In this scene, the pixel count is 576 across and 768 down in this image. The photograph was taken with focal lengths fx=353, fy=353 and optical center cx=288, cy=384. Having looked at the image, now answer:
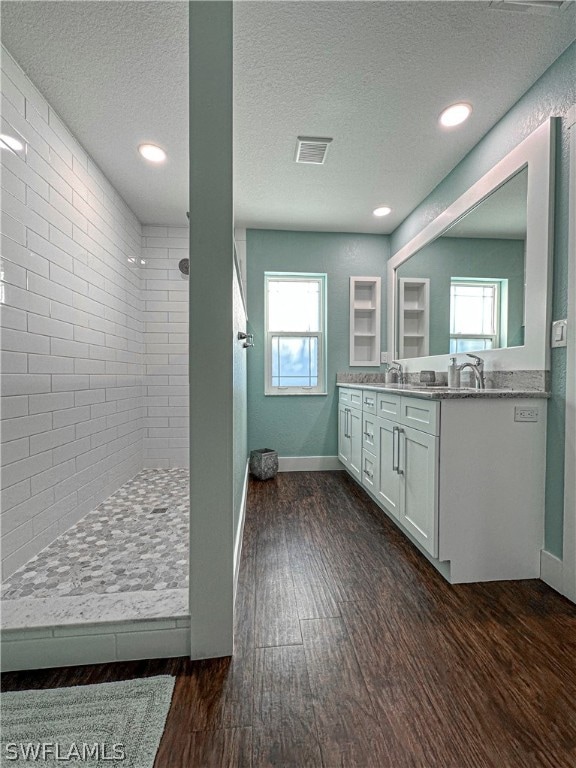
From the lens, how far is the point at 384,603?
154cm

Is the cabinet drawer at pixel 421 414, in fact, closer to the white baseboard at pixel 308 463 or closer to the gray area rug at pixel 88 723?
the gray area rug at pixel 88 723

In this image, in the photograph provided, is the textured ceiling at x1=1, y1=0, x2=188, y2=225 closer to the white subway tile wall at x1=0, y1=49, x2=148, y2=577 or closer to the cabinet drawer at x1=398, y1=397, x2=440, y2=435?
the white subway tile wall at x1=0, y1=49, x2=148, y2=577

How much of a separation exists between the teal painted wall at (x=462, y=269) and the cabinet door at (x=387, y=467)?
0.83 m

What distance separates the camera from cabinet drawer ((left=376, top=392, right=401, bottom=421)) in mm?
2183

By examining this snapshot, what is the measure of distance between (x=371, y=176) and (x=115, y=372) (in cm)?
256

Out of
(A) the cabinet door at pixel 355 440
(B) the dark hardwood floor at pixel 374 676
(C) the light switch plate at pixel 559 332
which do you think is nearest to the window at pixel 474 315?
(C) the light switch plate at pixel 559 332

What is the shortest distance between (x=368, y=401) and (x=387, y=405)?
39cm

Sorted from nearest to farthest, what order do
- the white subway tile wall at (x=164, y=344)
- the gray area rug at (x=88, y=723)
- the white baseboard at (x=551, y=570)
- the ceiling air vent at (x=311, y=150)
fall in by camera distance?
the gray area rug at (x=88, y=723) < the white baseboard at (x=551, y=570) < the ceiling air vent at (x=311, y=150) < the white subway tile wall at (x=164, y=344)

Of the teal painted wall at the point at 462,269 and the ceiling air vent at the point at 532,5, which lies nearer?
the ceiling air vent at the point at 532,5

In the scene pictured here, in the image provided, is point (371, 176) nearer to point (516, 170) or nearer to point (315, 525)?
point (516, 170)

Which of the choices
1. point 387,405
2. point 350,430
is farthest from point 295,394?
point 387,405

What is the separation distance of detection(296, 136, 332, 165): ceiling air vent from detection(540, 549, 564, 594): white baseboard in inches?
105

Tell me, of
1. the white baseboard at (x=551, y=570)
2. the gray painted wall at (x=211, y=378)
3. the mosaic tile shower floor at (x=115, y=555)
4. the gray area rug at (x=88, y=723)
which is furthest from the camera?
the white baseboard at (x=551, y=570)

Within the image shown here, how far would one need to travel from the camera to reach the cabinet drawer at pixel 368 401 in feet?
8.58
